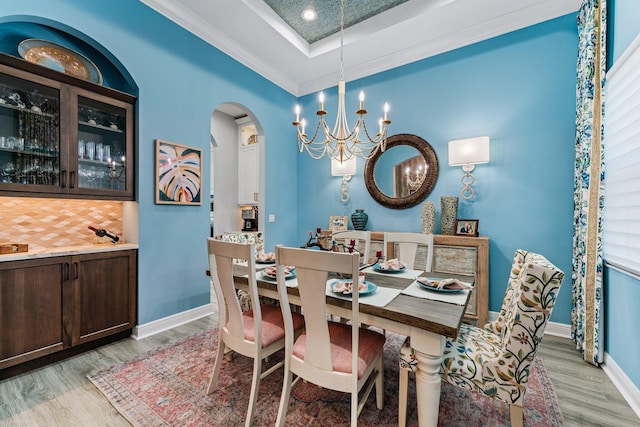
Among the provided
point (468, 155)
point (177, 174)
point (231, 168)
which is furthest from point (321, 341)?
point (231, 168)

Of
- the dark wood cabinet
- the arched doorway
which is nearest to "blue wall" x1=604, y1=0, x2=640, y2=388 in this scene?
the dark wood cabinet

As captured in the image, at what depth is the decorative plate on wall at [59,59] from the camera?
2.06 meters

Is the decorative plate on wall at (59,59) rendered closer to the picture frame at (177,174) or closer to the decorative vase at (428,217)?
the picture frame at (177,174)

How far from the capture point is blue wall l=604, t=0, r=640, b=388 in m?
1.69

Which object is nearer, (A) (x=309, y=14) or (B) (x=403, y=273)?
(B) (x=403, y=273)

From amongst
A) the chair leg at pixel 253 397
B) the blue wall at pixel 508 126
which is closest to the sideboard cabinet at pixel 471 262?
the blue wall at pixel 508 126

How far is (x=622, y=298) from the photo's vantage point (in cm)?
183

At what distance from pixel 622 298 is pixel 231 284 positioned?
8.60 ft

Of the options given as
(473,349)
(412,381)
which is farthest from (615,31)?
(412,381)

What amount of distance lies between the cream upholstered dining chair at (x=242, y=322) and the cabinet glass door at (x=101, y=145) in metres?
1.53

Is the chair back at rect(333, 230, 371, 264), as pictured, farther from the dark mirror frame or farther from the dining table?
the dining table

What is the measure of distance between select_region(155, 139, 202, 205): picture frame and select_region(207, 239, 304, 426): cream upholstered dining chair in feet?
4.82

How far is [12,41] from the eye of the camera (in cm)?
210

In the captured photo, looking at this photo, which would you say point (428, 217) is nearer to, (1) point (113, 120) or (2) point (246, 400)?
(2) point (246, 400)
